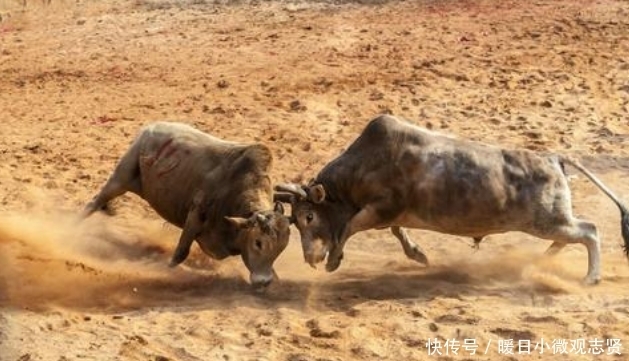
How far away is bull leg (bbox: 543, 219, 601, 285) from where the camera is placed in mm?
8797

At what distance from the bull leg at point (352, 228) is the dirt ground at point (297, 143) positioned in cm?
22

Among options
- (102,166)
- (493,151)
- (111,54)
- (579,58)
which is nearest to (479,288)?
(493,151)

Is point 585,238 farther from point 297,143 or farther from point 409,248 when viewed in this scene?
point 297,143

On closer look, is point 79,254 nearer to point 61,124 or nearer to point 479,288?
point 479,288

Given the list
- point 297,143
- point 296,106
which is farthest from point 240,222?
point 296,106

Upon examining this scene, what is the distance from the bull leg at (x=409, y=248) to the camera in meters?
9.30

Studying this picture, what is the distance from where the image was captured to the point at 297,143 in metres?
12.7

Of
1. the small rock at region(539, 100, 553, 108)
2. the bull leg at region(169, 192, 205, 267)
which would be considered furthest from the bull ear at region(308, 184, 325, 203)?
the small rock at region(539, 100, 553, 108)

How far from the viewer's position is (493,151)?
8.92 metres

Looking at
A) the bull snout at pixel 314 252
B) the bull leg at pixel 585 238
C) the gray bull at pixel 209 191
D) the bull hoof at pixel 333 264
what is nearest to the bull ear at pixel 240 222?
the gray bull at pixel 209 191

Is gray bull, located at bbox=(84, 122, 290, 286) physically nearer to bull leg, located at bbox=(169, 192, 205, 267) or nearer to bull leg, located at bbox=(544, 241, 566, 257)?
bull leg, located at bbox=(169, 192, 205, 267)

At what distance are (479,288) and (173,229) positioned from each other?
321cm

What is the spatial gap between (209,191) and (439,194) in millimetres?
1998

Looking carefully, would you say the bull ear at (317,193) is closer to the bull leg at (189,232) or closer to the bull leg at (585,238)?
the bull leg at (189,232)
